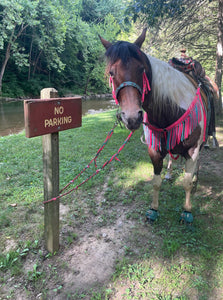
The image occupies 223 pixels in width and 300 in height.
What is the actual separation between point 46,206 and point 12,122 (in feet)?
33.7

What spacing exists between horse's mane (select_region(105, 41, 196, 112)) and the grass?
61.7 inches

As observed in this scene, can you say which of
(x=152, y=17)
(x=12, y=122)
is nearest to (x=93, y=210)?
(x=152, y=17)

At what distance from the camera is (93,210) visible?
121 inches

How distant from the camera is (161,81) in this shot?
216cm

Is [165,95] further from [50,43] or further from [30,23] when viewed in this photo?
[50,43]

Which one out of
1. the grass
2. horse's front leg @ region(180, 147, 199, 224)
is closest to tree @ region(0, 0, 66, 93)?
the grass

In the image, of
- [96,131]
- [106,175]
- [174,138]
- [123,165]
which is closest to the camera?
[174,138]

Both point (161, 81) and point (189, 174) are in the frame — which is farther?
point (189, 174)

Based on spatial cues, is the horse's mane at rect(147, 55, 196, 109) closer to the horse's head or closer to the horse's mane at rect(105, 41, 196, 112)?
the horse's mane at rect(105, 41, 196, 112)

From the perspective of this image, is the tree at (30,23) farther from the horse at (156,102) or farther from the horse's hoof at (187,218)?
the horse's hoof at (187,218)

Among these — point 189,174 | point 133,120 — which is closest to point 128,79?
point 133,120

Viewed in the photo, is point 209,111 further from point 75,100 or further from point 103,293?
point 103,293

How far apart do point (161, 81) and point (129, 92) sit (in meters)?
0.62

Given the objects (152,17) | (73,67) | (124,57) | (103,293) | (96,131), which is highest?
(73,67)
